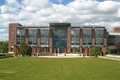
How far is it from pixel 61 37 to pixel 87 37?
43.8 ft

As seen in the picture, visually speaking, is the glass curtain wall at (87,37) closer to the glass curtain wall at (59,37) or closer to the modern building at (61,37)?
the modern building at (61,37)

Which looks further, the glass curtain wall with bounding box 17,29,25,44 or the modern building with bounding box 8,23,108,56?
the glass curtain wall with bounding box 17,29,25,44

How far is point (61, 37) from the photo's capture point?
4751 inches

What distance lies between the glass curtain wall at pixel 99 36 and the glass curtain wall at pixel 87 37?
3029 mm

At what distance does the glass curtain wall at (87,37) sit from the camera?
117m

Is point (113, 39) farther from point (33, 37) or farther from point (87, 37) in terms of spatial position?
point (33, 37)

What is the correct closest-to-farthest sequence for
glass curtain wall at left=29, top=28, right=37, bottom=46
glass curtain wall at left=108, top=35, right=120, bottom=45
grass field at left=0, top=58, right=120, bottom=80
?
1. grass field at left=0, top=58, right=120, bottom=80
2. glass curtain wall at left=29, top=28, right=37, bottom=46
3. glass curtain wall at left=108, top=35, right=120, bottom=45

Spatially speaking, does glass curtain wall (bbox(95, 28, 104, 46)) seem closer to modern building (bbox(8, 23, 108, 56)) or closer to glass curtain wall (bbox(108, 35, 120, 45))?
modern building (bbox(8, 23, 108, 56))

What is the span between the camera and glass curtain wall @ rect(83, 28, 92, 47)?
117375 mm

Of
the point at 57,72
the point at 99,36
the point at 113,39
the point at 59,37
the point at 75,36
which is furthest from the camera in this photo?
the point at 113,39

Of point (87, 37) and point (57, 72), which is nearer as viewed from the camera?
point (57, 72)

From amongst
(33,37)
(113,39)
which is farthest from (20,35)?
(113,39)

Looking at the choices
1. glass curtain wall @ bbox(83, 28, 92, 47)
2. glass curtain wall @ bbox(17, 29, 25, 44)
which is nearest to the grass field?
glass curtain wall @ bbox(83, 28, 92, 47)

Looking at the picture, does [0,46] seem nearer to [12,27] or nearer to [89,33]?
[12,27]
